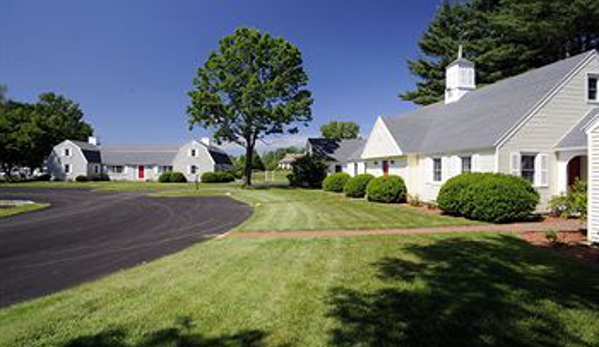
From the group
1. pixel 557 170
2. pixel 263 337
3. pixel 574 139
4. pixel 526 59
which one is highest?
pixel 526 59

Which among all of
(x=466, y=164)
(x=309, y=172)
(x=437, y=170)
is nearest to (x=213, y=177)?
(x=309, y=172)

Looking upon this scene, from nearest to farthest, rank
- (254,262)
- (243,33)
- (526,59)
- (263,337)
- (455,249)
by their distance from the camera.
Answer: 1. (263,337)
2. (254,262)
3. (455,249)
4. (526,59)
5. (243,33)

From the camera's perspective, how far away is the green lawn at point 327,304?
11.6 ft

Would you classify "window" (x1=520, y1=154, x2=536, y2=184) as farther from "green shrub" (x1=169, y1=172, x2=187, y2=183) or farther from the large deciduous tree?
"green shrub" (x1=169, y1=172, x2=187, y2=183)

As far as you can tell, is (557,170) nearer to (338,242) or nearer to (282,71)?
(338,242)

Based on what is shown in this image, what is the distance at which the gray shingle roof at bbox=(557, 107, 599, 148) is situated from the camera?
11641mm

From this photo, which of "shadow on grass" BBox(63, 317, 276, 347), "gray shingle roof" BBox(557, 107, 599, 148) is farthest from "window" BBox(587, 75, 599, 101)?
"shadow on grass" BBox(63, 317, 276, 347)

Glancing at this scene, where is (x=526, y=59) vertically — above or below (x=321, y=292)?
above

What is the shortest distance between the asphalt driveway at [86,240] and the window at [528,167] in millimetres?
12041

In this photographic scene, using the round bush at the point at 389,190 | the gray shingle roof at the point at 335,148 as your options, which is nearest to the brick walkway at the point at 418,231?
the round bush at the point at 389,190

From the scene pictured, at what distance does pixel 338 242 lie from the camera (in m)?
8.17

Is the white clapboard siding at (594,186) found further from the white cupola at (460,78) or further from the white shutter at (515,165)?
the white cupola at (460,78)

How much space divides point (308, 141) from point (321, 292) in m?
32.6

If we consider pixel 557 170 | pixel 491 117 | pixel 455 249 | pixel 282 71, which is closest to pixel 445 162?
pixel 491 117
